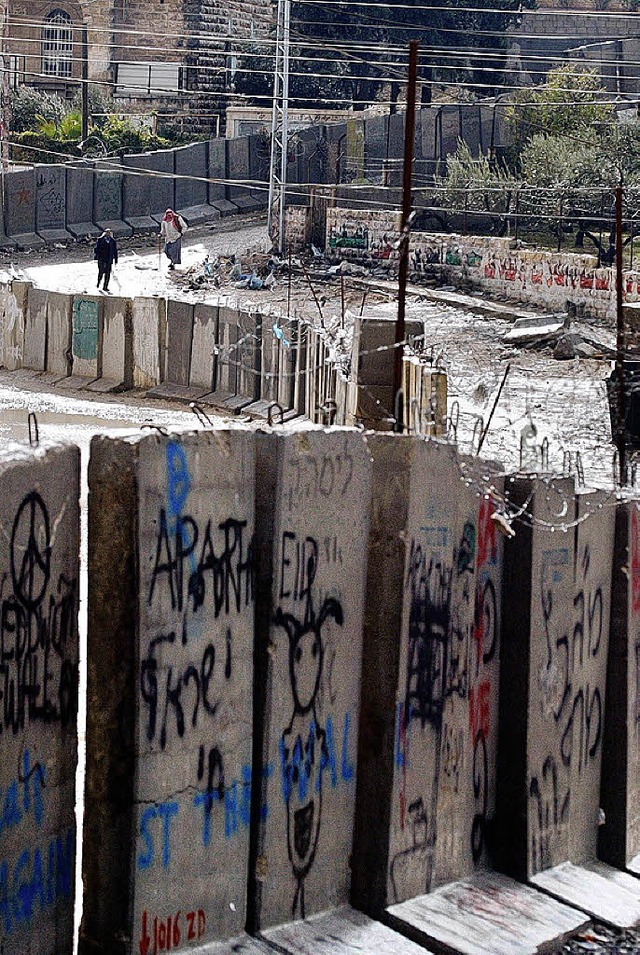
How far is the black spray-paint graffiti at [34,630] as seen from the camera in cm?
484

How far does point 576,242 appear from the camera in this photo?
3991 cm

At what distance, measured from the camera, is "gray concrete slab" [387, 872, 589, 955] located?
20.0 ft

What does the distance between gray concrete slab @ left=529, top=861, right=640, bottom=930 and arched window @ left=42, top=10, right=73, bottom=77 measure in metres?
53.6

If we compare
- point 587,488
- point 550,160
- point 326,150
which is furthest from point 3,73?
point 587,488

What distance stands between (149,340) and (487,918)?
61.6ft

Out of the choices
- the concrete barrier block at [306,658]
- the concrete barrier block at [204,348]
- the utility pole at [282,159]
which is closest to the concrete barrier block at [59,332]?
the concrete barrier block at [204,348]

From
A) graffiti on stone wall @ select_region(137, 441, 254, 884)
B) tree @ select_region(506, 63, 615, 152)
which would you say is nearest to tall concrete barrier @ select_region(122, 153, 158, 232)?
tree @ select_region(506, 63, 615, 152)

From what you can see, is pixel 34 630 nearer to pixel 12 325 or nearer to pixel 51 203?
pixel 12 325

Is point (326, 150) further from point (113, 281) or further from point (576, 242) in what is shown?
point (113, 281)

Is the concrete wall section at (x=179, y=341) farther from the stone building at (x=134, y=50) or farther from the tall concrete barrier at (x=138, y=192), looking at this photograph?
the stone building at (x=134, y=50)

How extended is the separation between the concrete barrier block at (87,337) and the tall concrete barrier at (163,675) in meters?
19.8

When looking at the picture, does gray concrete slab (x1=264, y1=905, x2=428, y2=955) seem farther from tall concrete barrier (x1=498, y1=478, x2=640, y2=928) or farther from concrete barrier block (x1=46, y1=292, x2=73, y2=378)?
concrete barrier block (x1=46, y1=292, x2=73, y2=378)

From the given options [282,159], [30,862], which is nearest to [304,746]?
[30,862]

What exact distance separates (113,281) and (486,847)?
98.3ft
